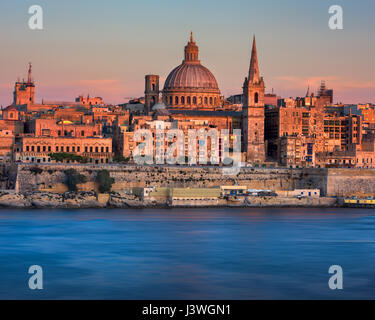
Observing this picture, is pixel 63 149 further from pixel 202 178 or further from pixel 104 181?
pixel 202 178

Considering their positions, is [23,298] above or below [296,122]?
below

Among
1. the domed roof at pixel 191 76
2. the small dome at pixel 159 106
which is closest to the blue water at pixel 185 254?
the small dome at pixel 159 106

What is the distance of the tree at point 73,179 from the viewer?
5806 centimetres

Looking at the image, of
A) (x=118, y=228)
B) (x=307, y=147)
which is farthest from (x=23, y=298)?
(x=307, y=147)

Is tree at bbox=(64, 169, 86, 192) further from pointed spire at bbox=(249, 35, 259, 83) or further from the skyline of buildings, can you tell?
pointed spire at bbox=(249, 35, 259, 83)

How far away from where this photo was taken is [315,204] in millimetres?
58562

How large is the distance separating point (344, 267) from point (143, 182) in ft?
98.0

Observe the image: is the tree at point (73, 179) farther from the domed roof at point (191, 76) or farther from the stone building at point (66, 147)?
the domed roof at point (191, 76)

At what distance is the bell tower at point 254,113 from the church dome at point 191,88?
842 centimetres

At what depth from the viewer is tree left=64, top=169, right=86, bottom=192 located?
5806 centimetres

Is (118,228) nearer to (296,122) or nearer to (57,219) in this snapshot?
(57,219)

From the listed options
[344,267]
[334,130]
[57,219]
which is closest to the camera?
[344,267]

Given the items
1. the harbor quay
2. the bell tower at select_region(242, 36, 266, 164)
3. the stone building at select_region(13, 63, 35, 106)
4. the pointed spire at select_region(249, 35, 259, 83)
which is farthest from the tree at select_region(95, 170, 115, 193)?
the stone building at select_region(13, 63, 35, 106)
